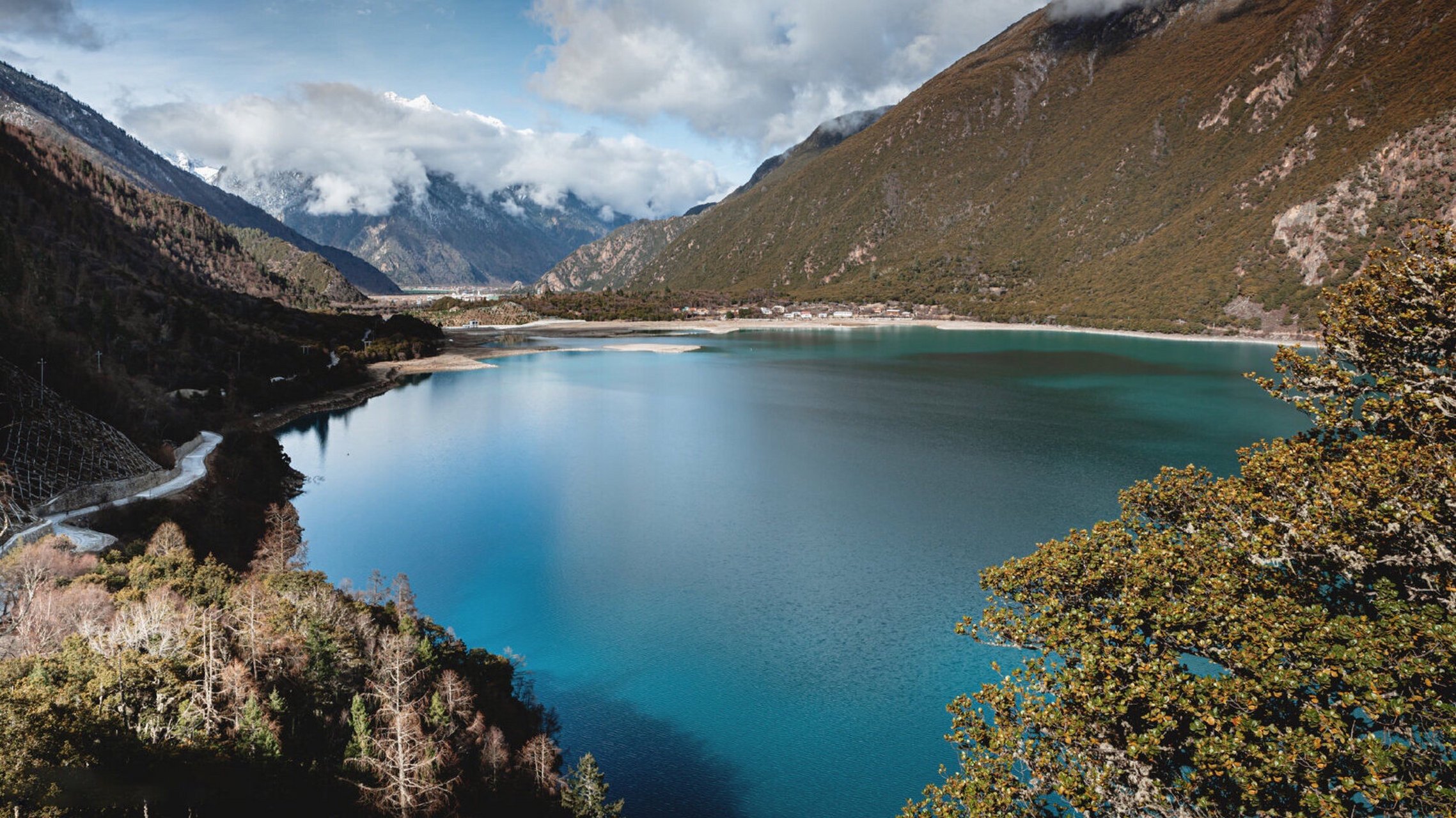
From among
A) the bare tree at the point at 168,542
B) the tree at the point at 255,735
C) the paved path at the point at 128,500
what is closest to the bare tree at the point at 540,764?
the tree at the point at 255,735

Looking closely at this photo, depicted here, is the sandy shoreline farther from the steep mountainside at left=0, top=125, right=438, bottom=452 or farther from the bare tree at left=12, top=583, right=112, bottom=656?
the bare tree at left=12, top=583, right=112, bottom=656

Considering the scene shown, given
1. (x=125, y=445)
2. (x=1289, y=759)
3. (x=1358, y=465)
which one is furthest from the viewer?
(x=125, y=445)

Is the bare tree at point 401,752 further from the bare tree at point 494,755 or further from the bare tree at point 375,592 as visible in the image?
the bare tree at point 375,592

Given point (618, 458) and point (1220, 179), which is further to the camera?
point (1220, 179)

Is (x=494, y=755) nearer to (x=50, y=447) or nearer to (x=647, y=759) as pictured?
(x=647, y=759)

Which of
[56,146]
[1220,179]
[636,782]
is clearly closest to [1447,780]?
[636,782]

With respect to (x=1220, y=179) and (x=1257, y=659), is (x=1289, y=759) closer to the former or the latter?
(x=1257, y=659)

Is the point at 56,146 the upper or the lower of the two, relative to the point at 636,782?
upper
